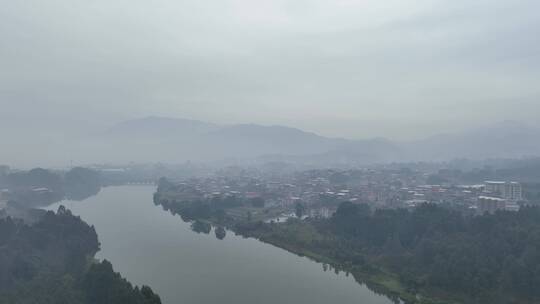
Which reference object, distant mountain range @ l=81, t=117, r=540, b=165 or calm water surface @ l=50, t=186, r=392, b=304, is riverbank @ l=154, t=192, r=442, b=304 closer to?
calm water surface @ l=50, t=186, r=392, b=304

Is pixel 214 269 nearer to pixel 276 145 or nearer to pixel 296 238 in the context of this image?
pixel 296 238

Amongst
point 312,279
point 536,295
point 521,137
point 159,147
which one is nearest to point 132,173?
point 312,279

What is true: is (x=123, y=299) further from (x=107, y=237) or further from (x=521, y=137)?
(x=521, y=137)

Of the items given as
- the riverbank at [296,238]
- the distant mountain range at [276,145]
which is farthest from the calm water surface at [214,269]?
the distant mountain range at [276,145]

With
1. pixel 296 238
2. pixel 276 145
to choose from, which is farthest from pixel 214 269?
pixel 276 145

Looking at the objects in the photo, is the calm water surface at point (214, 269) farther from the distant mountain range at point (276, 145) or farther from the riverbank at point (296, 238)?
the distant mountain range at point (276, 145)
